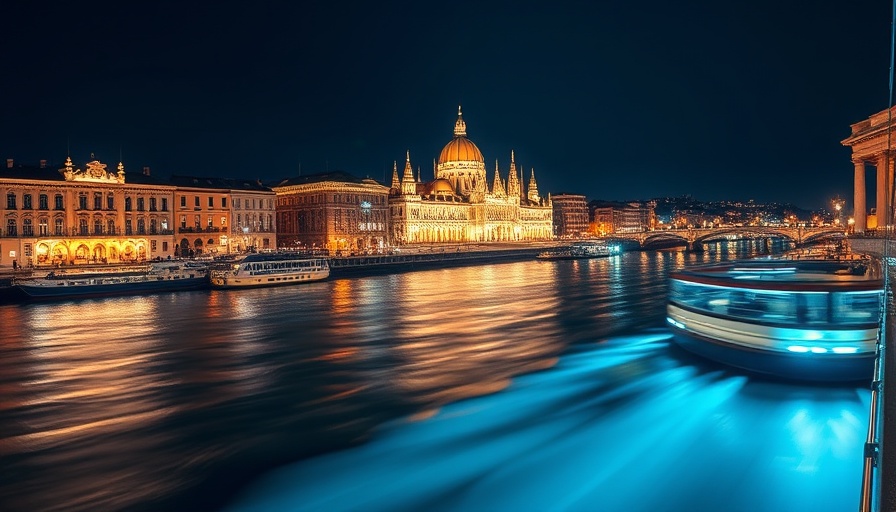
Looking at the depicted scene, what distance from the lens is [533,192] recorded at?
15575 centimetres

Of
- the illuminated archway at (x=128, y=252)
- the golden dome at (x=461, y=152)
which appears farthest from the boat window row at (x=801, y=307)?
the golden dome at (x=461, y=152)

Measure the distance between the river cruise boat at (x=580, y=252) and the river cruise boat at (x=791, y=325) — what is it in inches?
3017

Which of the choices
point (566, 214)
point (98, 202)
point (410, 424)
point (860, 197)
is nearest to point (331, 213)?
point (98, 202)

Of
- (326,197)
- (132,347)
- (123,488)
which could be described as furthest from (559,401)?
(326,197)

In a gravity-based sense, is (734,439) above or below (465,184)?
below

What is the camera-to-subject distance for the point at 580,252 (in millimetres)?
100312

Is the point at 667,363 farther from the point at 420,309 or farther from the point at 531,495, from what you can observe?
the point at 420,309

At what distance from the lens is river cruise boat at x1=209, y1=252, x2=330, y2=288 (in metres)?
50.5

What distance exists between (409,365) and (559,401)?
244 inches

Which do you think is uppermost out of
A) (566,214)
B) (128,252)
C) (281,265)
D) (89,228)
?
(566,214)

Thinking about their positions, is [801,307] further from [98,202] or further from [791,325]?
[98,202]

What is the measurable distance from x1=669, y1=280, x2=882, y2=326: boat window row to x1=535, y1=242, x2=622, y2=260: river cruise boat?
77799 millimetres

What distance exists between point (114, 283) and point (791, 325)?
4174 cm

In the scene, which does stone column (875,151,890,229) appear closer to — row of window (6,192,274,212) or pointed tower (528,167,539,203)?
row of window (6,192,274,212)
